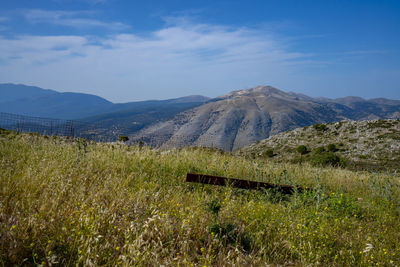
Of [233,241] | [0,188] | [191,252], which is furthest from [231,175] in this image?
[0,188]

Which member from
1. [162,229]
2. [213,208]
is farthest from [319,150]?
[162,229]

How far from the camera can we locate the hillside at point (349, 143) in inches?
1116

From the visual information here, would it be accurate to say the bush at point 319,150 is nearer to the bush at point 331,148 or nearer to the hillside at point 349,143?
the hillside at point 349,143

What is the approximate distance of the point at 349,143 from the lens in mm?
33844

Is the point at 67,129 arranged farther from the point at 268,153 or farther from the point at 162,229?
the point at 268,153

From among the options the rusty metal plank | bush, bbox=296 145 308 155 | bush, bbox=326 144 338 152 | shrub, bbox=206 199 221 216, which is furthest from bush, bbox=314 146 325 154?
shrub, bbox=206 199 221 216

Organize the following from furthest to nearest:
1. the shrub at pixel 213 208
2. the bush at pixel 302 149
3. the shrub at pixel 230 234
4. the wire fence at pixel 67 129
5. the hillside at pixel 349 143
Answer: the bush at pixel 302 149, the hillside at pixel 349 143, the wire fence at pixel 67 129, the shrub at pixel 213 208, the shrub at pixel 230 234

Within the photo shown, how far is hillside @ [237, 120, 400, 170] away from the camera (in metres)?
28.3

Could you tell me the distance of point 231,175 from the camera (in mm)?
7797

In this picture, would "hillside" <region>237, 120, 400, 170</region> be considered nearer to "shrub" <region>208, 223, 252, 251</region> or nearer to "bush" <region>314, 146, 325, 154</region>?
"bush" <region>314, 146, 325, 154</region>

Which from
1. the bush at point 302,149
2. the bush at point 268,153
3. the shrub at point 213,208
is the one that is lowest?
the bush at point 268,153

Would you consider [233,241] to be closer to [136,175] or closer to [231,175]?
[136,175]

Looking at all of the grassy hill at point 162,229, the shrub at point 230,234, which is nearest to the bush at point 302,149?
the grassy hill at point 162,229

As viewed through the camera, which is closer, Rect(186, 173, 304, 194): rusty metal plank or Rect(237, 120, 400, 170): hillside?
Rect(186, 173, 304, 194): rusty metal plank
